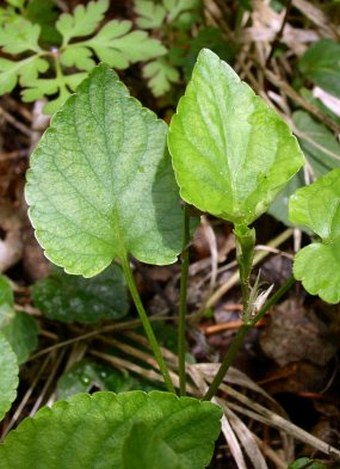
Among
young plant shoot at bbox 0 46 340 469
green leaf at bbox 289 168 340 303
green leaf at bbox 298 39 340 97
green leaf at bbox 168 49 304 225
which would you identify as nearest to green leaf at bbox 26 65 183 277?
young plant shoot at bbox 0 46 340 469

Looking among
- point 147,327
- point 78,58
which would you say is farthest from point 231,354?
point 78,58

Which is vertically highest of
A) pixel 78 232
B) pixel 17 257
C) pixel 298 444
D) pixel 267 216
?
pixel 78 232


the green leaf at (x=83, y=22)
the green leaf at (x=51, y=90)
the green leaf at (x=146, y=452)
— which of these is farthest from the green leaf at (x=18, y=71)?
the green leaf at (x=146, y=452)

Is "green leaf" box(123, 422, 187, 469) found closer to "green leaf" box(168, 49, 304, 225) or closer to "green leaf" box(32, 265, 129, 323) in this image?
"green leaf" box(168, 49, 304, 225)

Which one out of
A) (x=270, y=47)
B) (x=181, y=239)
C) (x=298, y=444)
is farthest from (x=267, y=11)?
(x=298, y=444)

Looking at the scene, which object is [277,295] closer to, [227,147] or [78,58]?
[227,147]

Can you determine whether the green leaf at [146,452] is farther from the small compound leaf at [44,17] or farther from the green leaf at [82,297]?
the small compound leaf at [44,17]

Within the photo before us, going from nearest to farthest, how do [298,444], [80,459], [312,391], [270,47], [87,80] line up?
1. [80,459]
2. [87,80]
3. [298,444]
4. [312,391]
5. [270,47]

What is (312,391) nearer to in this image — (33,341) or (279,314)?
(279,314)
